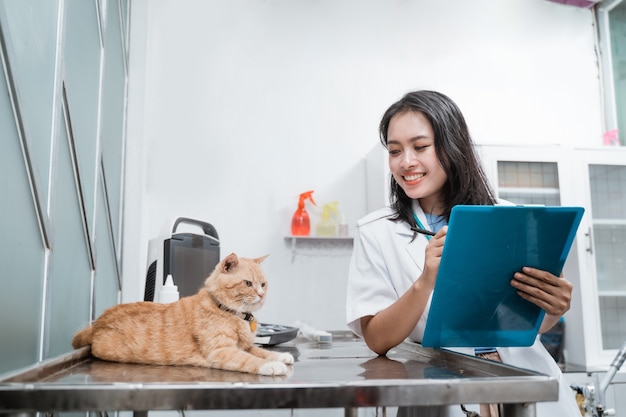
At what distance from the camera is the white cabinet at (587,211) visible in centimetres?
265

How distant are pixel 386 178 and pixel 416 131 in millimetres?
1389

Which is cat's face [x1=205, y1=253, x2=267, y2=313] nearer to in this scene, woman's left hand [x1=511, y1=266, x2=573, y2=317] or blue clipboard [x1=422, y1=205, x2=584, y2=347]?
blue clipboard [x1=422, y1=205, x2=584, y2=347]

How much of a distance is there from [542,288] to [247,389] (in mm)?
567

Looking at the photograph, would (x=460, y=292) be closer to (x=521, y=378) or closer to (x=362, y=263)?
(x=521, y=378)

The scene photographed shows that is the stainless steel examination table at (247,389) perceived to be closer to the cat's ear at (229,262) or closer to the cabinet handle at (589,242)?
the cat's ear at (229,262)

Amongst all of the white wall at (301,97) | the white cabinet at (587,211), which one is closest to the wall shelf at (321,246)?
the white wall at (301,97)

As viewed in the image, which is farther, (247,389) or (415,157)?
(415,157)

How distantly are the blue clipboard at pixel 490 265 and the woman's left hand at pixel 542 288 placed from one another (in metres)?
0.01

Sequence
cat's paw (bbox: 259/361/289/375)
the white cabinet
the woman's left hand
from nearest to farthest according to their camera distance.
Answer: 1. cat's paw (bbox: 259/361/289/375)
2. the woman's left hand
3. the white cabinet

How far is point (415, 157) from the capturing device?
1.18 metres

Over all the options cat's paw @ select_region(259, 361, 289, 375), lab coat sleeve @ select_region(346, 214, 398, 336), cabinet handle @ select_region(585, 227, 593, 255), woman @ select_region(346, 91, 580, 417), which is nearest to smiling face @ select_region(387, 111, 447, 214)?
woman @ select_region(346, 91, 580, 417)

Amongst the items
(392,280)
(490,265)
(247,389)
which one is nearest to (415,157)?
(392,280)

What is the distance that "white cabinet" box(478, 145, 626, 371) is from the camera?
265cm

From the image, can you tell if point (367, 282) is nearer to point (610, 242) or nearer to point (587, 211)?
point (587, 211)
